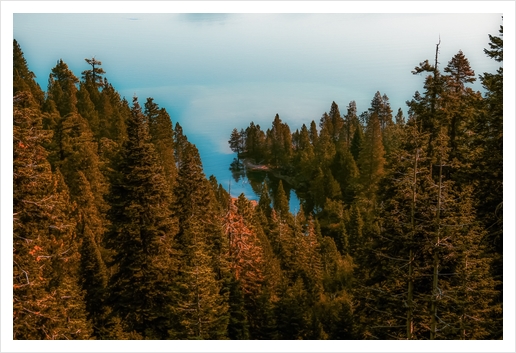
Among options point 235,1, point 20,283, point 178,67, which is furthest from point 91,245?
point 235,1

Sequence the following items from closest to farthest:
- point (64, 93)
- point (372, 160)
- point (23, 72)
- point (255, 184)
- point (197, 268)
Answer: point (197, 268)
point (372, 160)
point (64, 93)
point (23, 72)
point (255, 184)

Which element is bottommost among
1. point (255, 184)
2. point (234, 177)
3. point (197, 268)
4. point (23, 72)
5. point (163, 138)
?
point (197, 268)

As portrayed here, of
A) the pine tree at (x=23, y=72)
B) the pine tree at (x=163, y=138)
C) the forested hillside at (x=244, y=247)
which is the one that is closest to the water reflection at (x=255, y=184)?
the pine tree at (x=163, y=138)

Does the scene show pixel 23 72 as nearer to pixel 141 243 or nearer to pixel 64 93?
pixel 64 93

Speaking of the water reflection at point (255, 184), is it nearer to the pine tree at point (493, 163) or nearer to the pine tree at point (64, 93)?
the pine tree at point (64, 93)

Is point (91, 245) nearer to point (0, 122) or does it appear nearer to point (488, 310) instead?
point (0, 122)

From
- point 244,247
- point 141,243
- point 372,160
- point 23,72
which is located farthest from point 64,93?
point 141,243

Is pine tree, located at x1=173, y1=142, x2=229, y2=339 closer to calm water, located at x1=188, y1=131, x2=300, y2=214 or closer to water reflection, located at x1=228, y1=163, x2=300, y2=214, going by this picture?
calm water, located at x1=188, y1=131, x2=300, y2=214

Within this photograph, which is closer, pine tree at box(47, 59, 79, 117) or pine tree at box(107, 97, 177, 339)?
pine tree at box(107, 97, 177, 339)

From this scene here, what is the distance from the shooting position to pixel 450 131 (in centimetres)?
2033

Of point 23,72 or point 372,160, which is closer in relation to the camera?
point 372,160

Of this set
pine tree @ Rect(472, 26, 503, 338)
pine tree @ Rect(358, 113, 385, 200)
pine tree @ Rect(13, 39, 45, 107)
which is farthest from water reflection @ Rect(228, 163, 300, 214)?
pine tree @ Rect(472, 26, 503, 338)

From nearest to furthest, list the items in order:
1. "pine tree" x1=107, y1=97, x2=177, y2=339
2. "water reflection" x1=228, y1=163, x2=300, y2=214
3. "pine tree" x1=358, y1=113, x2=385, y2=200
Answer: "pine tree" x1=107, y1=97, x2=177, y2=339 → "pine tree" x1=358, y1=113, x2=385, y2=200 → "water reflection" x1=228, y1=163, x2=300, y2=214

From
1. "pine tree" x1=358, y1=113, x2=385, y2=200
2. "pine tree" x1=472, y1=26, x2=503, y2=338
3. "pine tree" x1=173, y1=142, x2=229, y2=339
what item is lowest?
"pine tree" x1=173, y1=142, x2=229, y2=339
